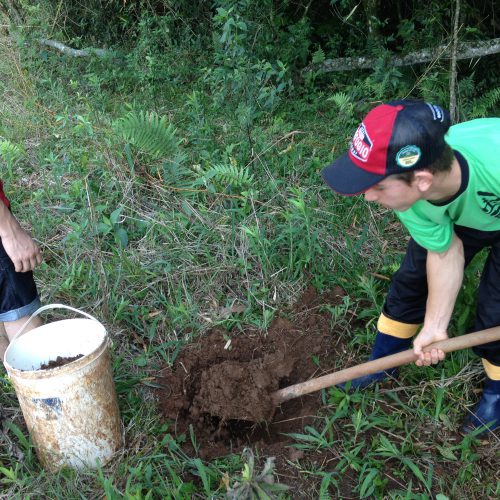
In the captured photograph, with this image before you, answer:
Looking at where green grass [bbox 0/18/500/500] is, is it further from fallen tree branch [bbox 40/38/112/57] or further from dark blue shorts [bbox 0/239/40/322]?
fallen tree branch [bbox 40/38/112/57]

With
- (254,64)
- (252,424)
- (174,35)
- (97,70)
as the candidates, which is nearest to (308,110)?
(254,64)

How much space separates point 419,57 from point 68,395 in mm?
3894

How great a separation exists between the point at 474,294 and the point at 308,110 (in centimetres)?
270

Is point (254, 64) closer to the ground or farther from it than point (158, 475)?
farther from it

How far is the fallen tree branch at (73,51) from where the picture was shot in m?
6.09

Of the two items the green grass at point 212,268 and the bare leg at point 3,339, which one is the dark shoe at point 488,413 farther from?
the bare leg at point 3,339

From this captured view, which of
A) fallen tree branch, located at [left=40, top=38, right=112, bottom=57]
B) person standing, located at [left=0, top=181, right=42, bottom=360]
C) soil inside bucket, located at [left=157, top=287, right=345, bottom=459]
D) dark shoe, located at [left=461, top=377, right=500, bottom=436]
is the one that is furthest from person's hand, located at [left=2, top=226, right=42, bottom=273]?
fallen tree branch, located at [left=40, top=38, right=112, bottom=57]

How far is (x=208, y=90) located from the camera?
5480mm

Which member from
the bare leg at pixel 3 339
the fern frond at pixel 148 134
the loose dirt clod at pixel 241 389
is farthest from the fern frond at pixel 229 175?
the bare leg at pixel 3 339

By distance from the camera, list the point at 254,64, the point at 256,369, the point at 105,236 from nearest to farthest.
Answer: the point at 256,369 < the point at 105,236 < the point at 254,64

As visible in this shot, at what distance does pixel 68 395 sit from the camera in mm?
2158

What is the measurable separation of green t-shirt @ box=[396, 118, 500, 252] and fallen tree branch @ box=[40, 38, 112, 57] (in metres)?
4.84

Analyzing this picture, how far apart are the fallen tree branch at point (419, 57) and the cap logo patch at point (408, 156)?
299 centimetres

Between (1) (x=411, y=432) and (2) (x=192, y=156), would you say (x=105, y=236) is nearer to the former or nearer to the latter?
(2) (x=192, y=156)
